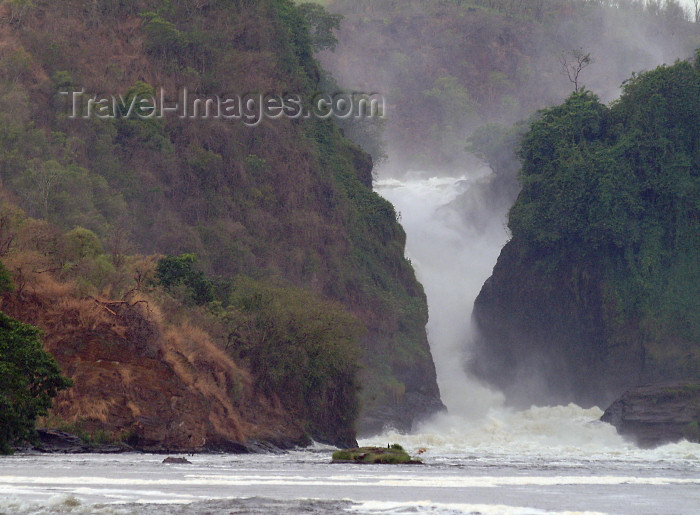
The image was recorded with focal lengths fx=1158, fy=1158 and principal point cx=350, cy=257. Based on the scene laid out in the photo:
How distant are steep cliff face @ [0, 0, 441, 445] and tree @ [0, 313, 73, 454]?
26050mm

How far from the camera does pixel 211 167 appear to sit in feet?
254

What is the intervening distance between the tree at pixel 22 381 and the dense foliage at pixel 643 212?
195 ft

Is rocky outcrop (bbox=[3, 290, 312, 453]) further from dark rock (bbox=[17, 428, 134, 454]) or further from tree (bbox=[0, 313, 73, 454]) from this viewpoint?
tree (bbox=[0, 313, 73, 454])

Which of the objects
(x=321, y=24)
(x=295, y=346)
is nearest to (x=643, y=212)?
(x=295, y=346)

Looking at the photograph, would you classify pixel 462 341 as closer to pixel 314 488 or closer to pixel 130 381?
pixel 130 381

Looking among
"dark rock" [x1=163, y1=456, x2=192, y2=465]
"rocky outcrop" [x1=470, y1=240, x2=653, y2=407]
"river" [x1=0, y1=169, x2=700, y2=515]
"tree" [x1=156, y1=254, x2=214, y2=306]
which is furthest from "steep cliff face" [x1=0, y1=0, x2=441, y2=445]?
"dark rock" [x1=163, y1=456, x2=192, y2=465]

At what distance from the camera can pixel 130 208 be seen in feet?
236

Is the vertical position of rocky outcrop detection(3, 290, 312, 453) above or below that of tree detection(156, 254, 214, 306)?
below

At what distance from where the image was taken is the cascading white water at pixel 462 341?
245 feet

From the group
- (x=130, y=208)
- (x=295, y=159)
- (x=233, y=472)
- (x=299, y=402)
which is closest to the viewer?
(x=233, y=472)

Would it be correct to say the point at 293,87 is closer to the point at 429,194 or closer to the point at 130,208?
the point at 130,208

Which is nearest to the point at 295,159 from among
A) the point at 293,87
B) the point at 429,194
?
the point at 293,87

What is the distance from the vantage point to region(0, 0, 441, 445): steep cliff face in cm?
6850

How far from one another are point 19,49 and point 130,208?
12262 mm
